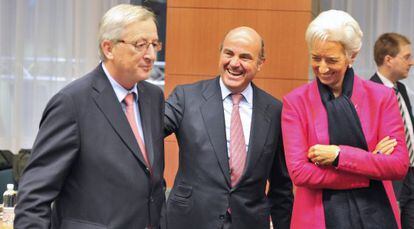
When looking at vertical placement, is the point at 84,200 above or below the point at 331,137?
below

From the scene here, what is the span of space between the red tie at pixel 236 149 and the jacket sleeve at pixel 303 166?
0.26 m

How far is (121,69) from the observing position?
8.44 ft

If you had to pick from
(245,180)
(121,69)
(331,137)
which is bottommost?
(245,180)

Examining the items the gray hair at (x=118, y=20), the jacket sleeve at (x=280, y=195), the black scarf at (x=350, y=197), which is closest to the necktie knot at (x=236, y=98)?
the jacket sleeve at (x=280, y=195)

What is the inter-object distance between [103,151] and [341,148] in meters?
0.98

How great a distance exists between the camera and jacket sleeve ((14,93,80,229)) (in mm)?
2377

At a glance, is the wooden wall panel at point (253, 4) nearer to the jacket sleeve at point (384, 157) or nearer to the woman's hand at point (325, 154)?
the jacket sleeve at point (384, 157)

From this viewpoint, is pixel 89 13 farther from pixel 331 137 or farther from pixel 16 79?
pixel 331 137

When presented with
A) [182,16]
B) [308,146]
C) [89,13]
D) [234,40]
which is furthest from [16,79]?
[308,146]

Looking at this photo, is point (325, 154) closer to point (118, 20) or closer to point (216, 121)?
point (216, 121)

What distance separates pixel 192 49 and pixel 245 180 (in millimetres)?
3171

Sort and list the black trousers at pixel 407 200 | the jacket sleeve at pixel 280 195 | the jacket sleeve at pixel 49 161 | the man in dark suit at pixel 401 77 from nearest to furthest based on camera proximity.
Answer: the jacket sleeve at pixel 49 161
the jacket sleeve at pixel 280 195
the man in dark suit at pixel 401 77
the black trousers at pixel 407 200

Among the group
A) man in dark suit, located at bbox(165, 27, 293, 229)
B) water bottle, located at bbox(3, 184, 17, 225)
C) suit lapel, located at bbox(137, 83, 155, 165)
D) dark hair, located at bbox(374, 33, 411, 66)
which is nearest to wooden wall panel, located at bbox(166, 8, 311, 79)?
dark hair, located at bbox(374, 33, 411, 66)

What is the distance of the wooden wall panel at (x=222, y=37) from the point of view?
6.12 meters
